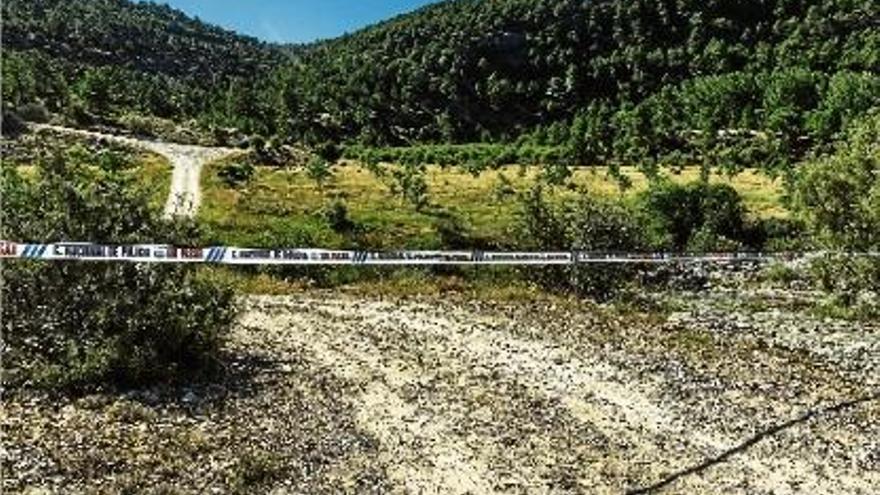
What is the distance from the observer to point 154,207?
2864cm

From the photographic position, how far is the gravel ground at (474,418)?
20.1 metres

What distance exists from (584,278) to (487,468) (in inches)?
1060

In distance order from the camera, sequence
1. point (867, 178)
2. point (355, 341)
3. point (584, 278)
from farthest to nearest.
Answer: point (584, 278) → point (867, 178) → point (355, 341)

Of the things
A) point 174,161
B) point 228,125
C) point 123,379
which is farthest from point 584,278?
point 228,125

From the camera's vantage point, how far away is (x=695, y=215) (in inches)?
3494

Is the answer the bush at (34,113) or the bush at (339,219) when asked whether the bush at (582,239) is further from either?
the bush at (34,113)

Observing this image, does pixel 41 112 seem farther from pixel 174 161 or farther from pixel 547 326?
pixel 547 326

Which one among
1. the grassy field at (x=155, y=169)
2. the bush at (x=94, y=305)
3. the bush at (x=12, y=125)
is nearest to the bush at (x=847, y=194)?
the bush at (x=94, y=305)

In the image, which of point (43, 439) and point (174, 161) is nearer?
point (43, 439)

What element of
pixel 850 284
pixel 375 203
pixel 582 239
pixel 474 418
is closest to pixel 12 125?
pixel 375 203

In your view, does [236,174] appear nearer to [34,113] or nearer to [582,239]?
[34,113]

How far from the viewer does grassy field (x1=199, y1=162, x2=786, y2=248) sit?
258 ft

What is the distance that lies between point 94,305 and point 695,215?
69.9 m

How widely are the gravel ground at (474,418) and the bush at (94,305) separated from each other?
942mm
